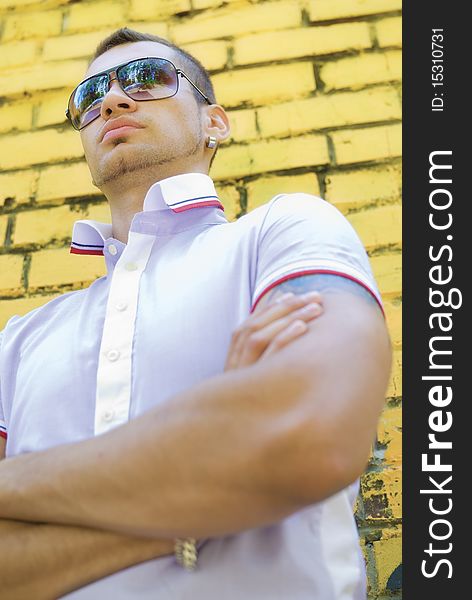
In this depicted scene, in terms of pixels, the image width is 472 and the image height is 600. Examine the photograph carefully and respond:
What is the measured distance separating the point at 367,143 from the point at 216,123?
16.0 inches

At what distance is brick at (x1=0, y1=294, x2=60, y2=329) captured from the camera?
212cm

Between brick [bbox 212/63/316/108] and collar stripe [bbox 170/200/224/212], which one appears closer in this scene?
collar stripe [bbox 170/200/224/212]

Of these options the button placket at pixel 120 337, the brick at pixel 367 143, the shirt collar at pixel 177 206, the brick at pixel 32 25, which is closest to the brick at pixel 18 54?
the brick at pixel 32 25

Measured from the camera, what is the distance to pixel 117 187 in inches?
73.7

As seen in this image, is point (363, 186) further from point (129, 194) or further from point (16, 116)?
point (16, 116)

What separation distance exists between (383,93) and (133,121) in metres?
0.78

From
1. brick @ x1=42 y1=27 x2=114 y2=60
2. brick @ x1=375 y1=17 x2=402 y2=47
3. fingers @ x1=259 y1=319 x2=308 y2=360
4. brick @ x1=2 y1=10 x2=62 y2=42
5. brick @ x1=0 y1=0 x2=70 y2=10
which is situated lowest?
fingers @ x1=259 y1=319 x2=308 y2=360

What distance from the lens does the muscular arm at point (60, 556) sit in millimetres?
1061

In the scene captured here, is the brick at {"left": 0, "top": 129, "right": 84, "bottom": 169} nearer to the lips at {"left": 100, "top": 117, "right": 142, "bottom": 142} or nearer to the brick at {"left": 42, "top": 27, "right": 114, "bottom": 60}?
the brick at {"left": 42, "top": 27, "right": 114, "bottom": 60}

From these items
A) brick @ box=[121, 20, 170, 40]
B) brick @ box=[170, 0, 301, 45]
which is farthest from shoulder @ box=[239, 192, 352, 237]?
brick @ box=[121, 20, 170, 40]

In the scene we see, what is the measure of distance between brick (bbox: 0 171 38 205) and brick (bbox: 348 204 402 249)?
0.91m

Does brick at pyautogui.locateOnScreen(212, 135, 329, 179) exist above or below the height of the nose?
above

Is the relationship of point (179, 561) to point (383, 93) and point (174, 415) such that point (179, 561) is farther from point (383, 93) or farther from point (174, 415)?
point (383, 93)

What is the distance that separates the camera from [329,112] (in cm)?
225
